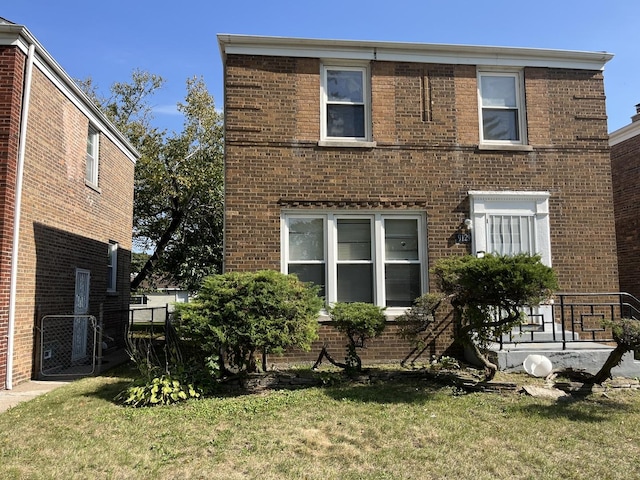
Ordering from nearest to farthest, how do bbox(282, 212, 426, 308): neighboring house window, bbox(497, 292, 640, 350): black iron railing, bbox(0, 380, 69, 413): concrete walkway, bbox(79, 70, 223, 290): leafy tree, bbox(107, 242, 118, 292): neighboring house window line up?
bbox(0, 380, 69, 413): concrete walkway
bbox(497, 292, 640, 350): black iron railing
bbox(282, 212, 426, 308): neighboring house window
bbox(107, 242, 118, 292): neighboring house window
bbox(79, 70, 223, 290): leafy tree

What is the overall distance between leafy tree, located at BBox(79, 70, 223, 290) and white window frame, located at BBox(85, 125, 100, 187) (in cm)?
819

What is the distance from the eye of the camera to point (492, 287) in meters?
6.41

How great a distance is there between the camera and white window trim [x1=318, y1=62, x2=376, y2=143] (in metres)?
9.28

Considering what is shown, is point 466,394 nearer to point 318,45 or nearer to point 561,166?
point 561,166

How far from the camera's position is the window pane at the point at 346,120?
9.53 meters

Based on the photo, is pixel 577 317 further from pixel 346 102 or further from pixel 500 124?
pixel 346 102

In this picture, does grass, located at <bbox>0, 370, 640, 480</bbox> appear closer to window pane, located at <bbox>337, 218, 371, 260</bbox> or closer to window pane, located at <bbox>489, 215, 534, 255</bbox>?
window pane, located at <bbox>337, 218, 371, 260</bbox>

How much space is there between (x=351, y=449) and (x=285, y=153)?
5.78 meters

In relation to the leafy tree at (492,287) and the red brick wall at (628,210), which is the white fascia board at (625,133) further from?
the leafy tree at (492,287)

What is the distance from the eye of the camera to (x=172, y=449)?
486 centimetres

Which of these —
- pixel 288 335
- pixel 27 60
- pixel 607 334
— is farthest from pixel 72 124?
pixel 607 334

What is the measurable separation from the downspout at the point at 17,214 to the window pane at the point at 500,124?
8.45 meters

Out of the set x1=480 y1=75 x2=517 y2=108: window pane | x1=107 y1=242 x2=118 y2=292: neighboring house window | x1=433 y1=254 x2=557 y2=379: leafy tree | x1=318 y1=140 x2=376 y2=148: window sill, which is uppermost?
x1=480 y1=75 x2=517 y2=108: window pane

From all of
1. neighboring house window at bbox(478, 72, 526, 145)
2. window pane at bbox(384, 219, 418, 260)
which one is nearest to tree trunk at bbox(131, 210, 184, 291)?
window pane at bbox(384, 219, 418, 260)
